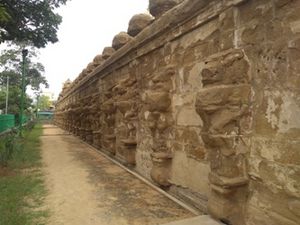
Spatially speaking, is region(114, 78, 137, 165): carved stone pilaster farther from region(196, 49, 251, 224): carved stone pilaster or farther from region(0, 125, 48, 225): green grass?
region(196, 49, 251, 224): carved stone pilaster

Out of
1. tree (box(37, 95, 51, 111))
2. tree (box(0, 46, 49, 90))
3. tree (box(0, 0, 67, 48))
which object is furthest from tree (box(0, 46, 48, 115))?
tree (box(37, 95, 51, 111))

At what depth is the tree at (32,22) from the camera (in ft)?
28.2

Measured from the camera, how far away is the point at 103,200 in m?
4.10

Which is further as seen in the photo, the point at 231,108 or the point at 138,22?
the point at 138,22

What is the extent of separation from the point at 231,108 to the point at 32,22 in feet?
26.7

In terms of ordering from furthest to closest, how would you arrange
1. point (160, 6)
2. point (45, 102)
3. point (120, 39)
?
point (45, 102) < point (120, 39) < point (160, 6)

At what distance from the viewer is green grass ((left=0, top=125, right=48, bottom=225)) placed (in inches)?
135

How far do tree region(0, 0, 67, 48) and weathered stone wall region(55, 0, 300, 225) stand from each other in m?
5.40

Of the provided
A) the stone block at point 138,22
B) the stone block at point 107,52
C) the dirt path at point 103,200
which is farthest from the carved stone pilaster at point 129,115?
the stone block at point 107,52

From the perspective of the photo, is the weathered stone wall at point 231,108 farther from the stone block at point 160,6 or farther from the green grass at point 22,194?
the green grass at point 22,194

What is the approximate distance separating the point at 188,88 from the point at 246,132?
132 cm

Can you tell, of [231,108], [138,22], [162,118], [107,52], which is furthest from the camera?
[107,52]

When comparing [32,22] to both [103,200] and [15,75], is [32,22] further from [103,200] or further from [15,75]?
[15,75]

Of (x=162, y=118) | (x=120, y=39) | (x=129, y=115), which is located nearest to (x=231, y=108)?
(x=162, y=118)
